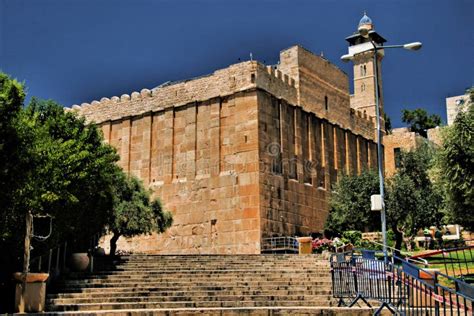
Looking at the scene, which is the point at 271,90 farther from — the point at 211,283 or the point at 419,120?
the point at 419,120

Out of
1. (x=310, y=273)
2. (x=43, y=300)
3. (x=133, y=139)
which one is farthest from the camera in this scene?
(x=133, y=139)

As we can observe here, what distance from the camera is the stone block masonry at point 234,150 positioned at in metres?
26.5

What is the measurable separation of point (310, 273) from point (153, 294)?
170 inches

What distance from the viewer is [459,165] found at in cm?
1759

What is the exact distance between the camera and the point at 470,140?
17500 millimetres

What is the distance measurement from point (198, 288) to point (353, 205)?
16135 millimetres

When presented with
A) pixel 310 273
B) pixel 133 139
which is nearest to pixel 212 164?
pixel 133 139

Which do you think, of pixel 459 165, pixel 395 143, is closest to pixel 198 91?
pixel 459 165

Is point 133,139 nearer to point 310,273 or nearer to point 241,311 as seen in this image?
point 310,273

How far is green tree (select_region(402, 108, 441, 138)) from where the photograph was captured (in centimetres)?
5975

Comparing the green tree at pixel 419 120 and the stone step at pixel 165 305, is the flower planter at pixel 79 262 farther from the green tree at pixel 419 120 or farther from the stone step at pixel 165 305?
the green tree at pixel 419 120

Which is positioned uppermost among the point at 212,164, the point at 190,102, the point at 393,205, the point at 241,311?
the point at 190,102

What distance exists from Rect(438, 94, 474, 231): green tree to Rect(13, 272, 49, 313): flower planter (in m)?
11.6

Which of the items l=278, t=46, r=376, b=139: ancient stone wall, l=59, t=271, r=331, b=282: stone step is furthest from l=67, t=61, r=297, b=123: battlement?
l=59, t=271, r=331, b=282: stone step
